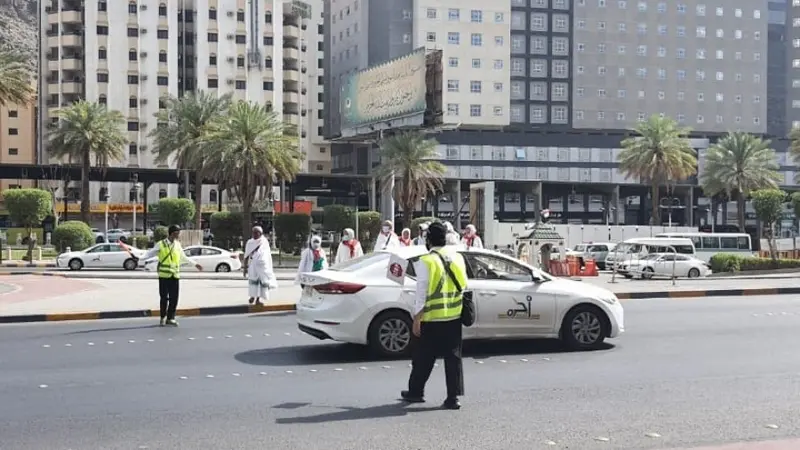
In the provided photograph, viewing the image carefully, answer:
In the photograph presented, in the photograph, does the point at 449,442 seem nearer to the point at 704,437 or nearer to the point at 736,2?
the point at 704,437

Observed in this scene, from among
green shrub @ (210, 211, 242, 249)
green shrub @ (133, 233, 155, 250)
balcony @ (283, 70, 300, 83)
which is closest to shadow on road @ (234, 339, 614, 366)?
green shrub @ (210, 211, 242, 249)

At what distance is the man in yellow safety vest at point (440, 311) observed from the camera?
27.3 feet

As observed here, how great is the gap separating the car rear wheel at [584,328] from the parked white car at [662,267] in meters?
23.8

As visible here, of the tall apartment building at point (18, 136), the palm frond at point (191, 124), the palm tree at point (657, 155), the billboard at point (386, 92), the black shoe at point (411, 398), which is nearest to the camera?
the black shoe at point (411, 398)

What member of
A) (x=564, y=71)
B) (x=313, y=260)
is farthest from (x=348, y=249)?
(x=564, y=71)

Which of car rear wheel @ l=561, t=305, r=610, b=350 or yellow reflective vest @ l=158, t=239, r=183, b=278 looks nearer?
car rear wheel @ l=561, t=305, r=610, b=350

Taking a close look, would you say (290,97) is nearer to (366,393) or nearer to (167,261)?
(167,261)

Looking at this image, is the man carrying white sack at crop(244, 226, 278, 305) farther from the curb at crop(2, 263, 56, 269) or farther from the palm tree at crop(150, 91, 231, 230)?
the palm tree at crop(150, 91, 231, 230)

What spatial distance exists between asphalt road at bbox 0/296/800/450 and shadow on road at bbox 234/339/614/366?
1.5 inches

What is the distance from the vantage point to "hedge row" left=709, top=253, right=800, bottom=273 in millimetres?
39469

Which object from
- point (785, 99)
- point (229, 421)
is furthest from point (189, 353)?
point (785, 99)

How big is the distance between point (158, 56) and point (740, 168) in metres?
61.0

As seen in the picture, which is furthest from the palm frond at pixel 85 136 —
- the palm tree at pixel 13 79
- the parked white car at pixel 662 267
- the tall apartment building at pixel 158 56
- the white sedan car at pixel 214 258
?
the parked white car at pixel 662 267

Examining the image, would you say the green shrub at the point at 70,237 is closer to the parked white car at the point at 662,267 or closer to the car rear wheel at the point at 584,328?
the parked white car at the point at 662,267
